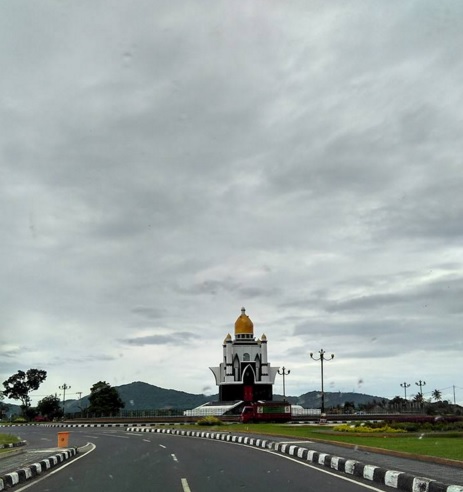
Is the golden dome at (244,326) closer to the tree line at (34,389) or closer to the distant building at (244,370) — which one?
the distant building at (244,370)

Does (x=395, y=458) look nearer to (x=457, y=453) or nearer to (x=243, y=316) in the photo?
(x=457, y=453)

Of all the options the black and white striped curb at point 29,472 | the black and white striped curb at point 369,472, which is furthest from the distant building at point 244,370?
the black and white striped curb at point 29,472

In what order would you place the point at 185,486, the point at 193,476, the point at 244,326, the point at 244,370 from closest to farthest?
the point at 185,486 → the point at 193,476 → the point at 244,370 → the point at 244,326

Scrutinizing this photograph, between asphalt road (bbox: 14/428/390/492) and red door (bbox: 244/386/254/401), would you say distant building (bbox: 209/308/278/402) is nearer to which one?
red door (bbox: 244/386/254/401)

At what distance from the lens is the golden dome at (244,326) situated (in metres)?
86.9

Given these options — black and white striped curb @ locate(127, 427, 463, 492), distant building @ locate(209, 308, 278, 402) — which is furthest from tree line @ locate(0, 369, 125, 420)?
black and white striped curb @ locate(127, 427, 463, 492)

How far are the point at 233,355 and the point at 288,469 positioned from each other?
6889 centimetres

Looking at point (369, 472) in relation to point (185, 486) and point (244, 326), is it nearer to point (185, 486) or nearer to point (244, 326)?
point (185, 486)

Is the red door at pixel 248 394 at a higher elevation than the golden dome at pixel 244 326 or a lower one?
lower

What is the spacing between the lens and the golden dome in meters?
86.9

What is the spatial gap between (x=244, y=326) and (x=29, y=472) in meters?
71.8

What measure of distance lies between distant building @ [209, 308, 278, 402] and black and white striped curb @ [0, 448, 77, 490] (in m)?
62.4

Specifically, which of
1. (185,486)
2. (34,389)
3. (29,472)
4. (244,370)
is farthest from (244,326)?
(185,486)

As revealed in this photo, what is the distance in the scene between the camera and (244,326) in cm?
8700
